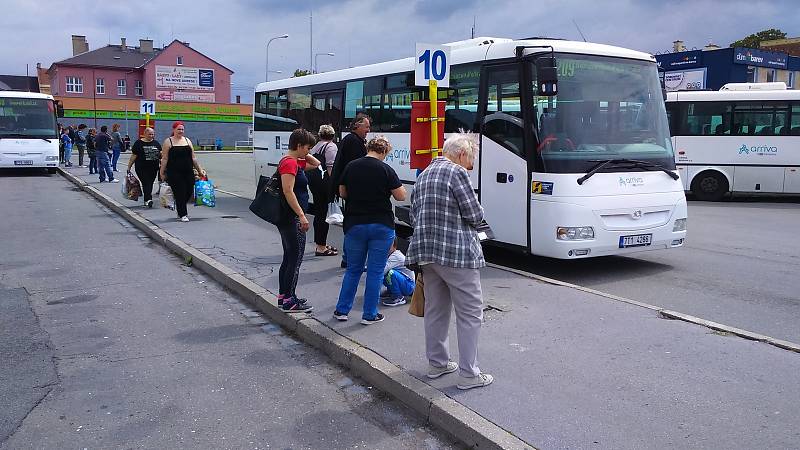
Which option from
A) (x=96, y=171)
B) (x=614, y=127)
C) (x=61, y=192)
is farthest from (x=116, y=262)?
(x=96, y=171)

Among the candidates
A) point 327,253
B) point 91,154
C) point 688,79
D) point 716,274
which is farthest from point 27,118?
point 688,79

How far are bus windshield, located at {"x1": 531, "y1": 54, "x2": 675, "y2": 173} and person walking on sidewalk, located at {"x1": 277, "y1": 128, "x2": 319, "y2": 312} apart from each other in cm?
328

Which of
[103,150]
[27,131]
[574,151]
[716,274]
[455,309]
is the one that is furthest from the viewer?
[27,131]

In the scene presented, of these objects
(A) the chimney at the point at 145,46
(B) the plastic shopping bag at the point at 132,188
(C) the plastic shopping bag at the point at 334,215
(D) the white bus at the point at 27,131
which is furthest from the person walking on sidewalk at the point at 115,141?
(A) the chimney at the point at 145,46

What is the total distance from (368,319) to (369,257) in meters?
0.58

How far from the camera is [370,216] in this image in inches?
233

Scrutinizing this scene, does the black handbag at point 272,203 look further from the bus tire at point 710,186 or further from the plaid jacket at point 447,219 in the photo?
the bus tire at point 710,186

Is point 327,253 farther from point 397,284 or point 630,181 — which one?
point 630,181

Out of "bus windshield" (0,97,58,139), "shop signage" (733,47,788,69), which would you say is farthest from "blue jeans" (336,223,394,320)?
"shop signage" (733,47,788,69)

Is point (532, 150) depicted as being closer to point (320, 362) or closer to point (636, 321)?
point (636, 321)

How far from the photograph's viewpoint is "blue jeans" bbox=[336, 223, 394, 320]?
235 inches

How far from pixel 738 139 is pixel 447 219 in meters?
16.4

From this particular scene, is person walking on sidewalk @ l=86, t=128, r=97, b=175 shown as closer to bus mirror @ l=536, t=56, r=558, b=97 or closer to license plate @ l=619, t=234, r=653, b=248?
bus mirror @ l=536, t=56, r=558, b=97

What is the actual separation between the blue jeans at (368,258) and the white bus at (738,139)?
48.4ft
